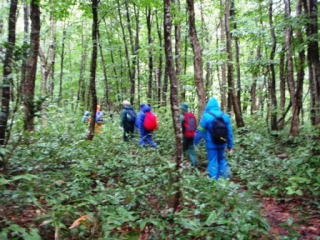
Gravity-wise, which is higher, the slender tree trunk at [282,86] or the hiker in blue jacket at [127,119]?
the slender tree trunk at [282,86]

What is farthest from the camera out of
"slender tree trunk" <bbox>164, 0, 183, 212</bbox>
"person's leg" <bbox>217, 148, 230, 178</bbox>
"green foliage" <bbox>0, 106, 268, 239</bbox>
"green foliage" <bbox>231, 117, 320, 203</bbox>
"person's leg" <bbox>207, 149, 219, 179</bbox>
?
"person's leg" <bbox>217, 148, 230, 178</bbox>

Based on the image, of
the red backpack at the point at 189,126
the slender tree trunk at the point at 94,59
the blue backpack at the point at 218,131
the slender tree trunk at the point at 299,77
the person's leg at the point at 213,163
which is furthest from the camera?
the slender tree trunk at the point at 94,59

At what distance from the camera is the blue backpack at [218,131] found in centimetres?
657

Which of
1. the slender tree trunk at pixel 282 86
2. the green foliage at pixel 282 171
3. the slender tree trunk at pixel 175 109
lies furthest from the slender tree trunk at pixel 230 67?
the slender tree trunk at pixel 175 109

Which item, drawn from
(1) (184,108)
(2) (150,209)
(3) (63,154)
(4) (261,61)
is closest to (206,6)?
(4) (261,61)

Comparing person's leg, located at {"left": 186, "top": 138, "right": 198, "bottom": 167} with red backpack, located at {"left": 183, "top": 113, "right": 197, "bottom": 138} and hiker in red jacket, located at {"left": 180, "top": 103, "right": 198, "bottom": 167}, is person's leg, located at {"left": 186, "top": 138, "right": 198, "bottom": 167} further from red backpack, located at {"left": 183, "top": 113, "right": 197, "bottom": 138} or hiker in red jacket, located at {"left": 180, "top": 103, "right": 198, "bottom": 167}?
red backpack, located at {"left": 183, "top": 113, "right": 197, "bottom": 138}

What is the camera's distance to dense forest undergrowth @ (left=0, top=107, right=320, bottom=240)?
3979 mm

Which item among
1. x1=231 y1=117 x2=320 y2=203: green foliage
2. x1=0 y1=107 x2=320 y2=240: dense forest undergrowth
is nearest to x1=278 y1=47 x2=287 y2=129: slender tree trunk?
x1=231 y1=117 x2=320 y2=203: green foliage

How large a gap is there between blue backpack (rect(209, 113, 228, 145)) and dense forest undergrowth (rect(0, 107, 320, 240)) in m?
1.15

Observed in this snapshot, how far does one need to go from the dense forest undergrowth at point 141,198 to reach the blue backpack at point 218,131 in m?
1.15

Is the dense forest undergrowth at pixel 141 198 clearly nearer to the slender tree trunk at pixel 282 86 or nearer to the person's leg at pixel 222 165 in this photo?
the person's leg at pixel 222 165

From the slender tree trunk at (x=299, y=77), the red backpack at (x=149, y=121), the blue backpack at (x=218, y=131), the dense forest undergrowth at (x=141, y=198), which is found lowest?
the dense forest undergrowth at (x=141, y=198)

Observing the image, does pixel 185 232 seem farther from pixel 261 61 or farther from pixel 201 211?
pixel 261 61

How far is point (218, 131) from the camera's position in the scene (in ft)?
21.5
